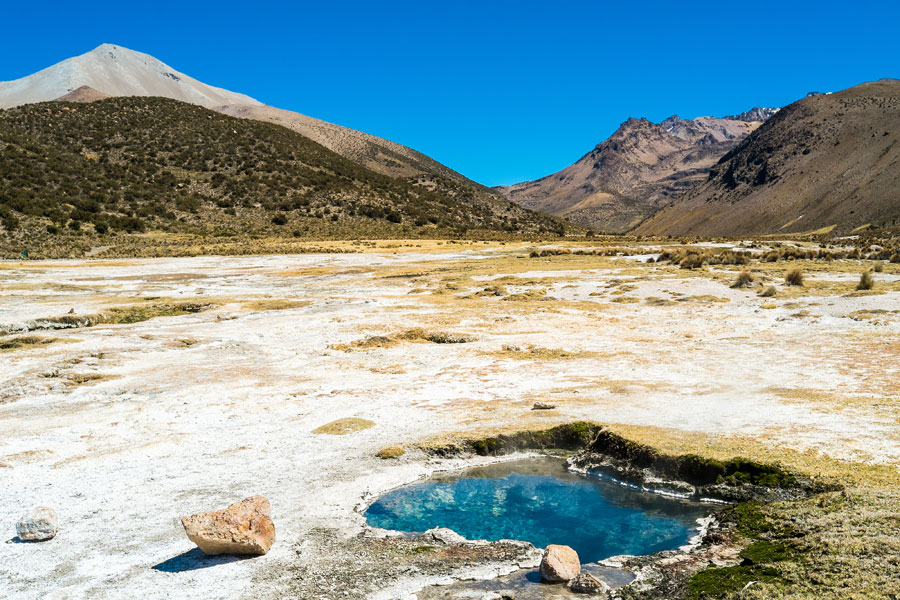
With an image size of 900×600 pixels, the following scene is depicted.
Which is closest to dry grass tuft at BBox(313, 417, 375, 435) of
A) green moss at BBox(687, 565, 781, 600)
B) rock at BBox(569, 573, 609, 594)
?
rock at BBox(569, 573, 609, 594)

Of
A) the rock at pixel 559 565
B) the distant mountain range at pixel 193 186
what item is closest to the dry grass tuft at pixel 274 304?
the rock at pixel 559 565

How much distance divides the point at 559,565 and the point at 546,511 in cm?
253

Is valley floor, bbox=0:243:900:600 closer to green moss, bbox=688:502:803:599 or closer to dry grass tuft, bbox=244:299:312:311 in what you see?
dry grass tuft, bbox=244:299:312:311

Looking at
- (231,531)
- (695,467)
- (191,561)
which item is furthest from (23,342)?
(695,467)

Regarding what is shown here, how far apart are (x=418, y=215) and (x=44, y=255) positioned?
5296 centimetres

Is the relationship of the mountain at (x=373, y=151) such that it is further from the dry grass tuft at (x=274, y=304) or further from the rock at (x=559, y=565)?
the rock at (x=559, y=565)

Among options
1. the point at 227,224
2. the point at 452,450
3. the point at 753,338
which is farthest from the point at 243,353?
the point at 227,224

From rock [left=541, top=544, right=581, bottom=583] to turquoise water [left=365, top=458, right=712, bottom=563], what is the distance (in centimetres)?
86

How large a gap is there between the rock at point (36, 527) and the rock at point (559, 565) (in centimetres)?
648

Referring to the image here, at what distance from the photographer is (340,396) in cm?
1550

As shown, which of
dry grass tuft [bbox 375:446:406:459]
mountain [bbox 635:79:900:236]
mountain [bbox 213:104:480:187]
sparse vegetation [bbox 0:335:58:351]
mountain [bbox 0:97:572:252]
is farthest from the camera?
mountain [bbox 213:104:480:187]

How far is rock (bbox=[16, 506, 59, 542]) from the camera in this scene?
8.06 metres

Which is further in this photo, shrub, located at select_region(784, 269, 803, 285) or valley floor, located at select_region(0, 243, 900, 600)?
shrub, located at select_region(784, 269, 803, 285)

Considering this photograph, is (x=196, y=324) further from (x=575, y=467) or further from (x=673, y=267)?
(x=673, y=267)
